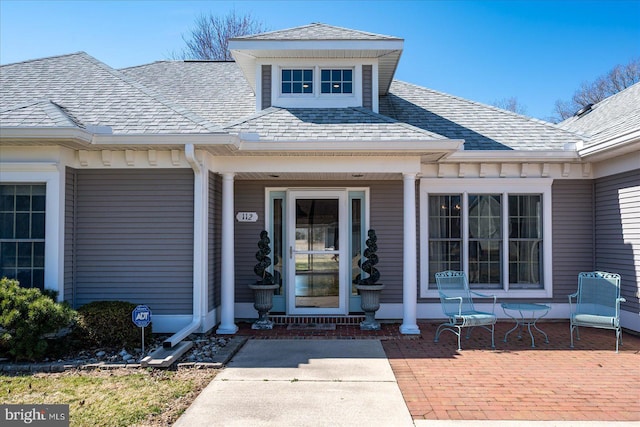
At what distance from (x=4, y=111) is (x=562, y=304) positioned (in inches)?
370

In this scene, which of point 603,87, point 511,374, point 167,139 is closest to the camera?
point 511,374

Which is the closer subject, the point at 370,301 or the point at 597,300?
the point at 597,300

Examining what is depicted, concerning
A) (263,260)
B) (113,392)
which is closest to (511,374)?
(263,260)

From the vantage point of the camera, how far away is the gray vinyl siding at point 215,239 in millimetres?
7172

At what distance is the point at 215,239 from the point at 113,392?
332cm

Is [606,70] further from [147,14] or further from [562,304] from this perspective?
[147,14]

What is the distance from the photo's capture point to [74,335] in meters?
5.90

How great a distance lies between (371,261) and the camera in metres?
7.45

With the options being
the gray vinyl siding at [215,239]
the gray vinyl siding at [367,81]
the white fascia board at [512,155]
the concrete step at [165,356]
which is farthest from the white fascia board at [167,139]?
the white fascia board at [512,155]

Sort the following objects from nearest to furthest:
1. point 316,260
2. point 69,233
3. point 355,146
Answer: point 69,233 < point 355,146 < point 316,260

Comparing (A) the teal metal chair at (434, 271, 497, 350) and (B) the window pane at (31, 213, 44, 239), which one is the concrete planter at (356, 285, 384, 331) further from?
(B) the window pane at (31, 213, 44, 239)

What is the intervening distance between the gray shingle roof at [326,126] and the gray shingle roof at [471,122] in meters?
1.28

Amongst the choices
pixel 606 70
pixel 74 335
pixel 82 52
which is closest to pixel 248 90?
pixel 82 52

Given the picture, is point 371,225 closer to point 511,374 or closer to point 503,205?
point 503,205
